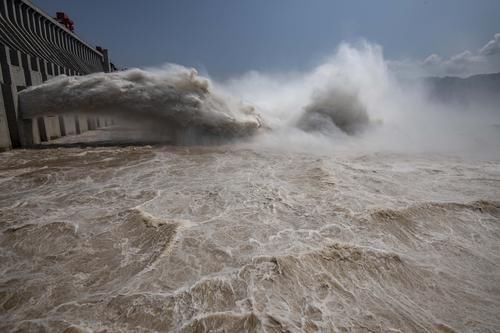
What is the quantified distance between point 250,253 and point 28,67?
14.5 m

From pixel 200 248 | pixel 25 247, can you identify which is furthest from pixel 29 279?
pixel 200 248

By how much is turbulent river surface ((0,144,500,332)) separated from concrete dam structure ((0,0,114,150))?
552 cm

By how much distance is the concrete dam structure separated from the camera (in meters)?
11.0

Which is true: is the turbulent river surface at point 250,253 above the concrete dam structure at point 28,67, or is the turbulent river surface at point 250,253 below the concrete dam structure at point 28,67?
below

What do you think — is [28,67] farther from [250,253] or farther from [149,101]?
[250,253]

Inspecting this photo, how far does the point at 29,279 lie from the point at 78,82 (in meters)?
11.1

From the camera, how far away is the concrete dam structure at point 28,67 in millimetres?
10977

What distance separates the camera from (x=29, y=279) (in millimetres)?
3158

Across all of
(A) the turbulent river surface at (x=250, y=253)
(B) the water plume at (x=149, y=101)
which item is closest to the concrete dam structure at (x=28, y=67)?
(B) the water plume at (x=149, y=101)

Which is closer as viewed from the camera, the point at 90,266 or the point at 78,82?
the point at 90,266

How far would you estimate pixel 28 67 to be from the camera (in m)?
12.9

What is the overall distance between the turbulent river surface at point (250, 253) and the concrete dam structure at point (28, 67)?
18.1 ft

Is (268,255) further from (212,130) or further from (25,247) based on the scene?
(212,130)

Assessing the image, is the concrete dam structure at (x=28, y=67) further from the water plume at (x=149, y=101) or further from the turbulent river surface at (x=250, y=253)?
the turbulent river surface at (x=250, y=253)
